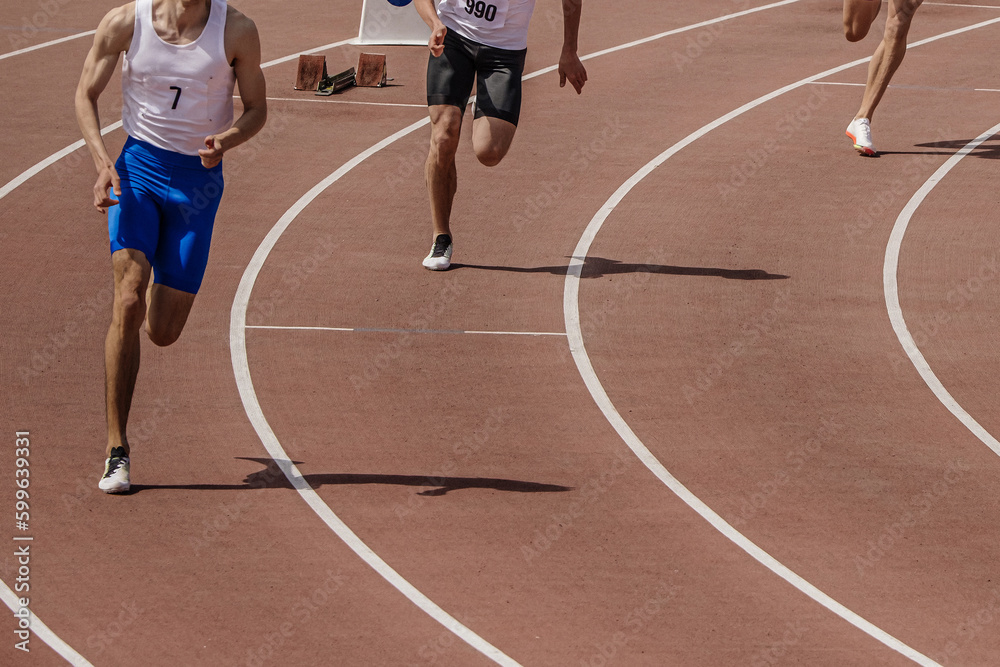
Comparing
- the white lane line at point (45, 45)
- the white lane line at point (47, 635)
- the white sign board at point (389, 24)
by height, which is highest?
the white lane line at point (47, 635)

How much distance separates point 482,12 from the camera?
9.59 meters

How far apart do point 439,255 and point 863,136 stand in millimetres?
5016

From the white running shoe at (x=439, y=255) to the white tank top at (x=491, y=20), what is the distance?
4.83 ft

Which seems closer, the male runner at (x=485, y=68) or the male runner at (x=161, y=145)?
the male runner at (x=161, y=145)

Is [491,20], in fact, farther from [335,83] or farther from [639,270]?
[335,83]

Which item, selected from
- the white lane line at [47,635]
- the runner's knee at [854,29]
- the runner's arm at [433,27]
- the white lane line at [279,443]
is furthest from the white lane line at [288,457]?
the runner's knee at [854,29]

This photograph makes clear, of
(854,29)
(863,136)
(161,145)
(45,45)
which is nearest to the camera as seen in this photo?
(161,145)

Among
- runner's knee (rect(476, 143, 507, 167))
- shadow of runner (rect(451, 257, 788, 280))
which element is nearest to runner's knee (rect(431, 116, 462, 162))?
runner's knee (rect(476, 143, 507, 167))

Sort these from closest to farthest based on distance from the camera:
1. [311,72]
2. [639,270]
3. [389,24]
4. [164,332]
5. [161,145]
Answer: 1. [161,145]
2. [164,332]
3. [639,270]
4. [311,72]
5. [389,24]

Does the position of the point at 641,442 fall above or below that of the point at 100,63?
below

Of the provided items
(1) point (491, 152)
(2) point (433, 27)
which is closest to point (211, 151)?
(2) point (433, 27)

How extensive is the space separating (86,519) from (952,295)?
640cm

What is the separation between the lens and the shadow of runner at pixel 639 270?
10297 mm

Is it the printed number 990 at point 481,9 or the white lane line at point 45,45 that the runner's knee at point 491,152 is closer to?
the printed number 990 at point 481,9
